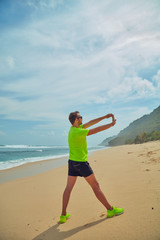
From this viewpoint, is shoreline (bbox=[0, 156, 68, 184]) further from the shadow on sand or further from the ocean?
the shadow on sand

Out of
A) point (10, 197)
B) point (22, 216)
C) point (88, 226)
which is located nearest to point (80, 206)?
point (88, 226)

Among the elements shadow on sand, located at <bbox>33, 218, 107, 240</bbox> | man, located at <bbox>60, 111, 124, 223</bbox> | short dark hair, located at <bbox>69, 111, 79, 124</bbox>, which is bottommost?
shadow on sand, located at <bbox>33, 218, 107, 240</bbox>

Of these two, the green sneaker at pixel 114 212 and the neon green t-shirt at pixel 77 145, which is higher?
the neon green t-shirt at pixel 77 145

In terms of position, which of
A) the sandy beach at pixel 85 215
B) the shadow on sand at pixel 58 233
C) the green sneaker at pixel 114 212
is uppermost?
the green sneaker at pixel 114 212

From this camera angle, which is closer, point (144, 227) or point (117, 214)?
point (144, 227)

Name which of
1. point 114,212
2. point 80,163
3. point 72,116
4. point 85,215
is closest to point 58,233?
point 85,215

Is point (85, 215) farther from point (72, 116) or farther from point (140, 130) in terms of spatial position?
point (140, 130)

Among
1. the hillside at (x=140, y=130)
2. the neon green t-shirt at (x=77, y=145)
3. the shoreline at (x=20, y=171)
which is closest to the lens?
the neon green t-shirt at (x=77, y=145)

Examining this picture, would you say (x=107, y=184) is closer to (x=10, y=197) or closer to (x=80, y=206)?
(x=80, y=206)

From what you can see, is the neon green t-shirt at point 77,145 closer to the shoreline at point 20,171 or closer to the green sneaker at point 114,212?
the green sneaker at point 114,212

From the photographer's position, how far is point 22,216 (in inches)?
148

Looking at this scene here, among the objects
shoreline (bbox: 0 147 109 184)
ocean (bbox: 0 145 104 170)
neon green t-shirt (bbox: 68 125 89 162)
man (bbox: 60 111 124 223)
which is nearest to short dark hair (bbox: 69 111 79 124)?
man (bbox: 60 111 124 223)

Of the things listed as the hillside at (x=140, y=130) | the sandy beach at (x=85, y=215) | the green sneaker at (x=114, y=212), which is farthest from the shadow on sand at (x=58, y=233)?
the hillside at (x=140, y=130)

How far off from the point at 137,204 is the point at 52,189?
306 centimetres
